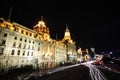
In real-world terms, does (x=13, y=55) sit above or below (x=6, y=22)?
below

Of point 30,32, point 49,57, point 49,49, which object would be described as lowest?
point 49,57

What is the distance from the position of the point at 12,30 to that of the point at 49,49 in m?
29.2

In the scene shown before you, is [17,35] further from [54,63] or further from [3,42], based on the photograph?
[54,63]

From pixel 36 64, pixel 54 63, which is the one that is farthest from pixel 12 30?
pixel 54 63

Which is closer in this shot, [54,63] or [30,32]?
[30,32]

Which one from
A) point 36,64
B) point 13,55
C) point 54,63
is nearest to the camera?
point 13,55

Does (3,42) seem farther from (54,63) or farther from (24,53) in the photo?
(54,63)

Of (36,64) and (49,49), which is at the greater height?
(49,49)

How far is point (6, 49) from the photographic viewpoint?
34.8m

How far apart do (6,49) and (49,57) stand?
3043 centimetres

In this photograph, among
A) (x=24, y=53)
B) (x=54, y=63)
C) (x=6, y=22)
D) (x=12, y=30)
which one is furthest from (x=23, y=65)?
(x=54, y=63)

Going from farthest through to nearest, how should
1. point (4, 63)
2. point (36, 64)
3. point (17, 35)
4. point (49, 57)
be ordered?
1. point (49, 57)
2. point (36, 64)
3. point (17, 35)
4. point (4, 63)

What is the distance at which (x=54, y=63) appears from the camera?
65.4 m

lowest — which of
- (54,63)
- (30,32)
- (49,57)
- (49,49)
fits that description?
(54,63)
